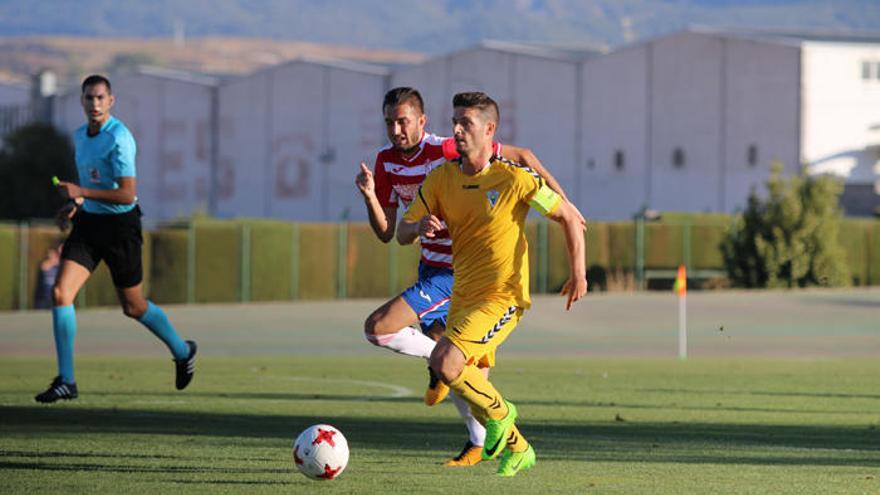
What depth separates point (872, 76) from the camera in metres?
63.9

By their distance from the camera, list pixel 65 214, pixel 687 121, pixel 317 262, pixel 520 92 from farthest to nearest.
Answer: pixel 520 92, pixel 687 121, pixel 317 262, pixel 65 214

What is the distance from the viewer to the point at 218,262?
4178 centimetres

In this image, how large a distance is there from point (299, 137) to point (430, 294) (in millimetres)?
64126

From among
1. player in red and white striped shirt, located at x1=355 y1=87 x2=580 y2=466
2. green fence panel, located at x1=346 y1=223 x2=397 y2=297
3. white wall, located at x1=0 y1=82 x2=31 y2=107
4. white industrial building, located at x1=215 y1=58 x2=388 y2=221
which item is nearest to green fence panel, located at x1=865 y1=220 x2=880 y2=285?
green fence panel, located at x1=346 y1=223 x2=397 y2=297

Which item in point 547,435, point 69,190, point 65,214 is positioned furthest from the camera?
point 65,214

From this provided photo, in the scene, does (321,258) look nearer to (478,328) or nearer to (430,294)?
(430,294)

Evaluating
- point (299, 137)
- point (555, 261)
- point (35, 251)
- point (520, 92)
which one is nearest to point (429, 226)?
point (35, 251)

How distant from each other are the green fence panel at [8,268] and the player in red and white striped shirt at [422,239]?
96.1ft

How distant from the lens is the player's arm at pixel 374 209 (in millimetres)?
10227

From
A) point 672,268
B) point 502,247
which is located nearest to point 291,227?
point 672,268

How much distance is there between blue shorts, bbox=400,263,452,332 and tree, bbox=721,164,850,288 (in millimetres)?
32207

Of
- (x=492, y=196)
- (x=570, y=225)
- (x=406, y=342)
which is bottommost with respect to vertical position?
(x=406, y=342)

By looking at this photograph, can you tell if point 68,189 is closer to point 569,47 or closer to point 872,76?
point 872,76

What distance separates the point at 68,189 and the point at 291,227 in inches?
1174
